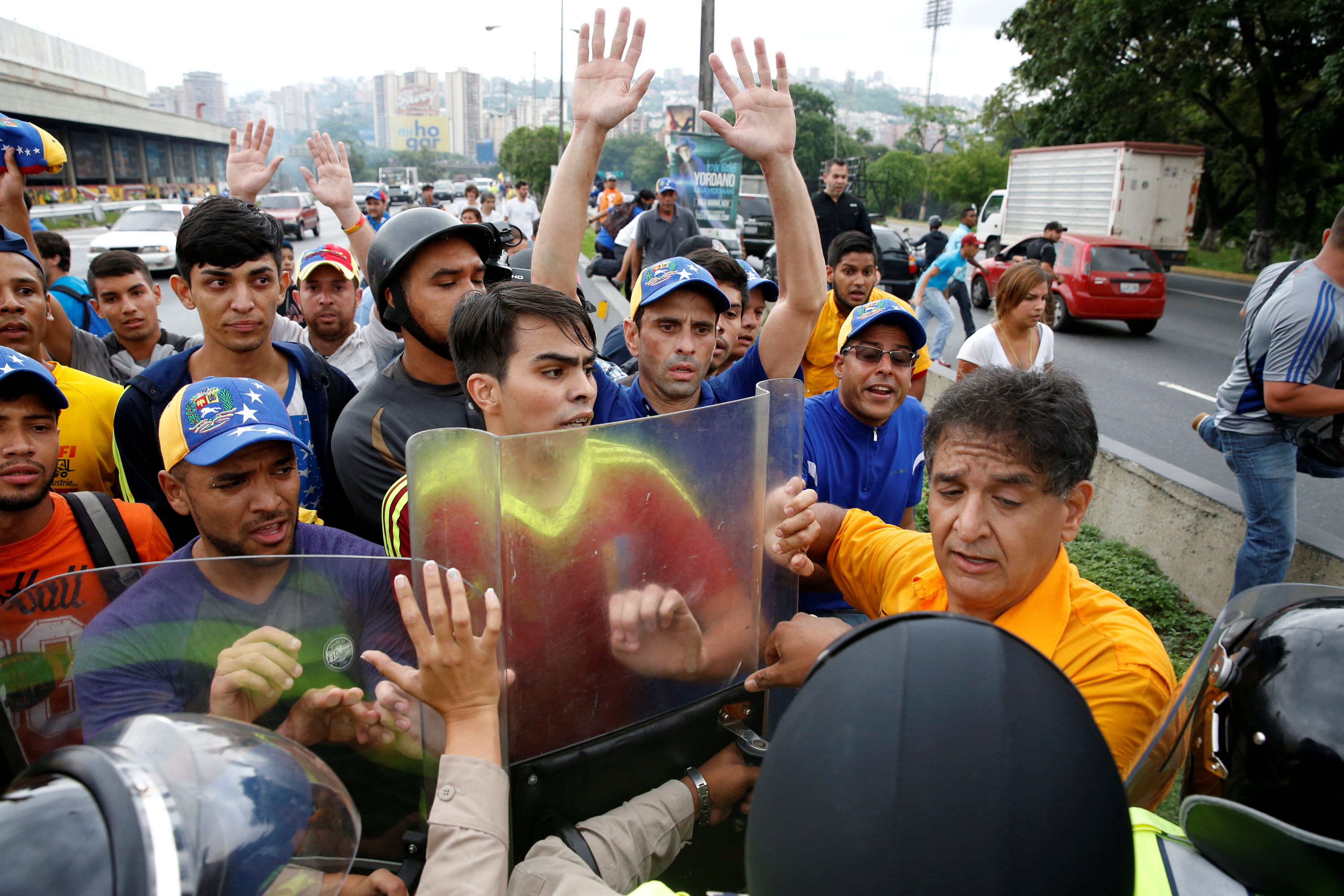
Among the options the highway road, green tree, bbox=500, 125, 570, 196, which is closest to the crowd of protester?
the highway road

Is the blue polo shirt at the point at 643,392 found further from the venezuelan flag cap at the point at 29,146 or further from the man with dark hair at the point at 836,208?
the man with dark hair at the point at 836,208

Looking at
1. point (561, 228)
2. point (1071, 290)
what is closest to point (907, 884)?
point (561, 228)

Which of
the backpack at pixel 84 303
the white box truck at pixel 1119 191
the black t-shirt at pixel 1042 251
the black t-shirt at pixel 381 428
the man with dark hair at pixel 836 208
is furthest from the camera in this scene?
the white box truck at pixel 1119 191

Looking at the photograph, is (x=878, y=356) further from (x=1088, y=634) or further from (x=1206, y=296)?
(x=1206, y=296)

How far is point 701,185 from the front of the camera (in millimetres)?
15867

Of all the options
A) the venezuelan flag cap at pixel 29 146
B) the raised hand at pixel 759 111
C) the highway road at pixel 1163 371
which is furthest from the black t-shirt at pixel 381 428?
the highway road at pixel 1163 371

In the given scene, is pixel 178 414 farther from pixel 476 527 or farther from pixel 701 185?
pixel 701 185

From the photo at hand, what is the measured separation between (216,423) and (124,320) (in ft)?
10.0

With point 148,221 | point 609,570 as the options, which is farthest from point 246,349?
point 148,221

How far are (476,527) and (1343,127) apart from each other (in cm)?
2997

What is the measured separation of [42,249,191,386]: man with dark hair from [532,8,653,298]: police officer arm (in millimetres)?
2532

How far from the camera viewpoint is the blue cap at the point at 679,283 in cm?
279

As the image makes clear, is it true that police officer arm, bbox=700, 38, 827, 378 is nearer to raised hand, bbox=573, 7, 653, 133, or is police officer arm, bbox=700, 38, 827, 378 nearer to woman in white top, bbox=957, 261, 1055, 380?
raised hand, bbox=573, 7, 653, 133

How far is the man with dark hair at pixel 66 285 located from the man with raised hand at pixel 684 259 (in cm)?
396
